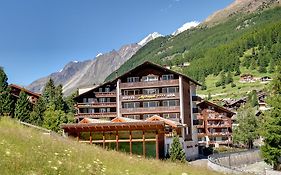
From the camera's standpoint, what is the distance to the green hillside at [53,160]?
15016mm

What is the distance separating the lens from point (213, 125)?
110438 millimetres

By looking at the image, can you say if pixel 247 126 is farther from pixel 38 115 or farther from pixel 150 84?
pixel 38 115

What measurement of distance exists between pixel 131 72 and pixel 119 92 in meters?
4.41

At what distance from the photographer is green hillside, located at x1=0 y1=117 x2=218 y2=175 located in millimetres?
15016

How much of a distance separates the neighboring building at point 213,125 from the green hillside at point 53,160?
87.7 metres

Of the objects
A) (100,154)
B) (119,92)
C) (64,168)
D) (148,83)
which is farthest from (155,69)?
(64,168)

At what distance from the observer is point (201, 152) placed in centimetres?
8675

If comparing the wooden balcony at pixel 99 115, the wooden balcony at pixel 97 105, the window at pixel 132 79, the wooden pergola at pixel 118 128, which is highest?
the window at pixel 132 79

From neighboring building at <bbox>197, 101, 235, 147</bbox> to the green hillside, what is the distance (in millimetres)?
87725

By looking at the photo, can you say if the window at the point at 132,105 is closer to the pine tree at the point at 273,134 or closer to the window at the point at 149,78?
the window at the point at 149,78

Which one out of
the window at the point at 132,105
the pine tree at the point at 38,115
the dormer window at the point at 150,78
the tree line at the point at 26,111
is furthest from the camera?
the pine tree at the point at 38,115

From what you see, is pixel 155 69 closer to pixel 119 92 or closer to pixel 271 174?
pixel 119 92

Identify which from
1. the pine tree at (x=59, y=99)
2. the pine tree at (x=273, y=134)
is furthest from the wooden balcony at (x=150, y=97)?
the pine tree at (x=59, y=99)

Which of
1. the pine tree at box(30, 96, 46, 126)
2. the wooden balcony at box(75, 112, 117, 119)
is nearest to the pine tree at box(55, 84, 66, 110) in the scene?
the pine tree at box(30, 96, 46, 126)
